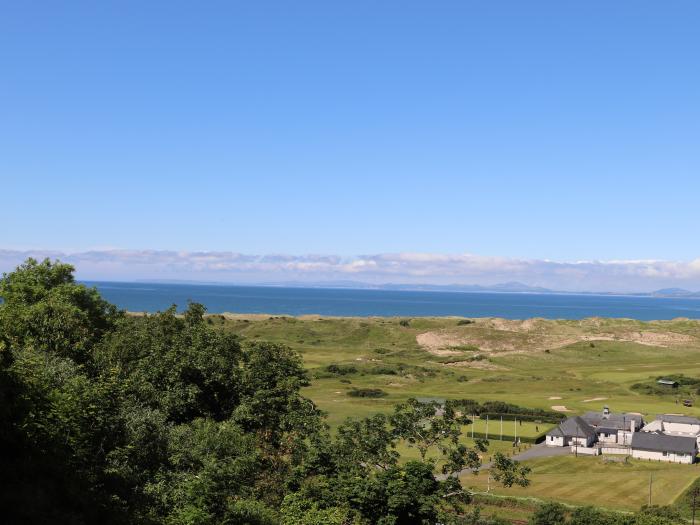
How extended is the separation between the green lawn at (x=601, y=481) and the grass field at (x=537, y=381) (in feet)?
0.41

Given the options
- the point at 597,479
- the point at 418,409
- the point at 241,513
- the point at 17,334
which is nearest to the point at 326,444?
the point at 418,409

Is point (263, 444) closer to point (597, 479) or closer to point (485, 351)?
point (597, 479)

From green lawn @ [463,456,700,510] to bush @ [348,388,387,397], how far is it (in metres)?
43.6

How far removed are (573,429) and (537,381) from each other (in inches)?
2180

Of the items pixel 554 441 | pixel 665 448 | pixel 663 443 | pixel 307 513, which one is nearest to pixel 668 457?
pixel 665 448

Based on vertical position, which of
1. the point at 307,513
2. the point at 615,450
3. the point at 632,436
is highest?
the point at 307,513

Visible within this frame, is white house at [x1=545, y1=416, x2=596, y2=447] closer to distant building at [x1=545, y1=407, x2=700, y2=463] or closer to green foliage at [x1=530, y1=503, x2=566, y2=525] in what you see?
distant building at [x1=545, y1=407, x2=700, y2=463]

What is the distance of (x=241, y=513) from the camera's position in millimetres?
27906

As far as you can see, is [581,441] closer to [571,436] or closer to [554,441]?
[571,436]

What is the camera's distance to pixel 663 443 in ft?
288

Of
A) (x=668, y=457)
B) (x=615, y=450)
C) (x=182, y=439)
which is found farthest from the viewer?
(x=615, y=450)

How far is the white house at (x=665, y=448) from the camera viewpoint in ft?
284

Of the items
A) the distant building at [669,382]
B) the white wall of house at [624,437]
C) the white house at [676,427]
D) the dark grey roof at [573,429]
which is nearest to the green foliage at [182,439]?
the dark grey roof at [573,429]

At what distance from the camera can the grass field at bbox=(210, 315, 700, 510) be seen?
2862 inches
